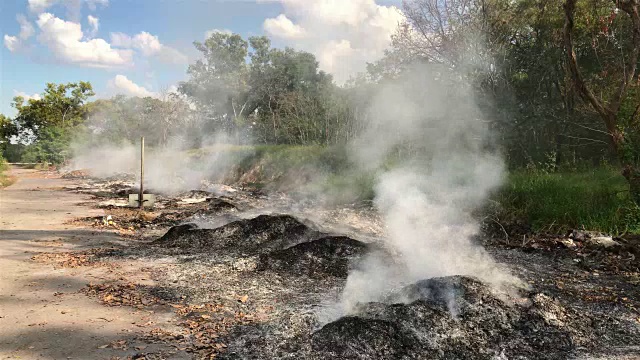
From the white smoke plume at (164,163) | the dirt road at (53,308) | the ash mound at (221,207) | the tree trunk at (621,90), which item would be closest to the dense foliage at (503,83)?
the tree trunk at (621,90)

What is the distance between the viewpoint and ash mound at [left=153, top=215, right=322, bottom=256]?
291 inches

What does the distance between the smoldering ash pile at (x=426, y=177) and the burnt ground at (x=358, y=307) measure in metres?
0.50

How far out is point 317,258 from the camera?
638cm

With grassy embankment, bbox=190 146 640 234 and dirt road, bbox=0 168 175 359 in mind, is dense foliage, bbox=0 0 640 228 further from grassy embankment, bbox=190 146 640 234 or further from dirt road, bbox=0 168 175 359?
dirt road, bbox=0 168 175 359

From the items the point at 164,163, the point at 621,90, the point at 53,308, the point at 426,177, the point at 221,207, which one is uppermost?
the point at 621,90

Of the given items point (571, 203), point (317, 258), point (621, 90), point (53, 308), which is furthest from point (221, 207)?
point (621, 90)

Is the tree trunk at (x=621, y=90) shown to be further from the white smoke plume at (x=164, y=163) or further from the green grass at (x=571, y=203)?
the white smoke plume at (x=164, y=163)

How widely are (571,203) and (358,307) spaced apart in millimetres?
5821

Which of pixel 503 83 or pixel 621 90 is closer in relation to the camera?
pixel 621 90

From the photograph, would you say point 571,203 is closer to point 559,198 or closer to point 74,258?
point 559,198

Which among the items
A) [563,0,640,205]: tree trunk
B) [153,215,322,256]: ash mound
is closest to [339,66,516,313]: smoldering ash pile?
[153,215,322,256]: ash mound

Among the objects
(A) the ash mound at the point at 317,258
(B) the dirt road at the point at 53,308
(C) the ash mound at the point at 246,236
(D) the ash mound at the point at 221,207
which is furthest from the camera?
(D) the ash mound at the point at 221,207

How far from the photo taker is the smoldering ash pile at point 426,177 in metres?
5.63

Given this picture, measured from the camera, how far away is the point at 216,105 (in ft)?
95.4
